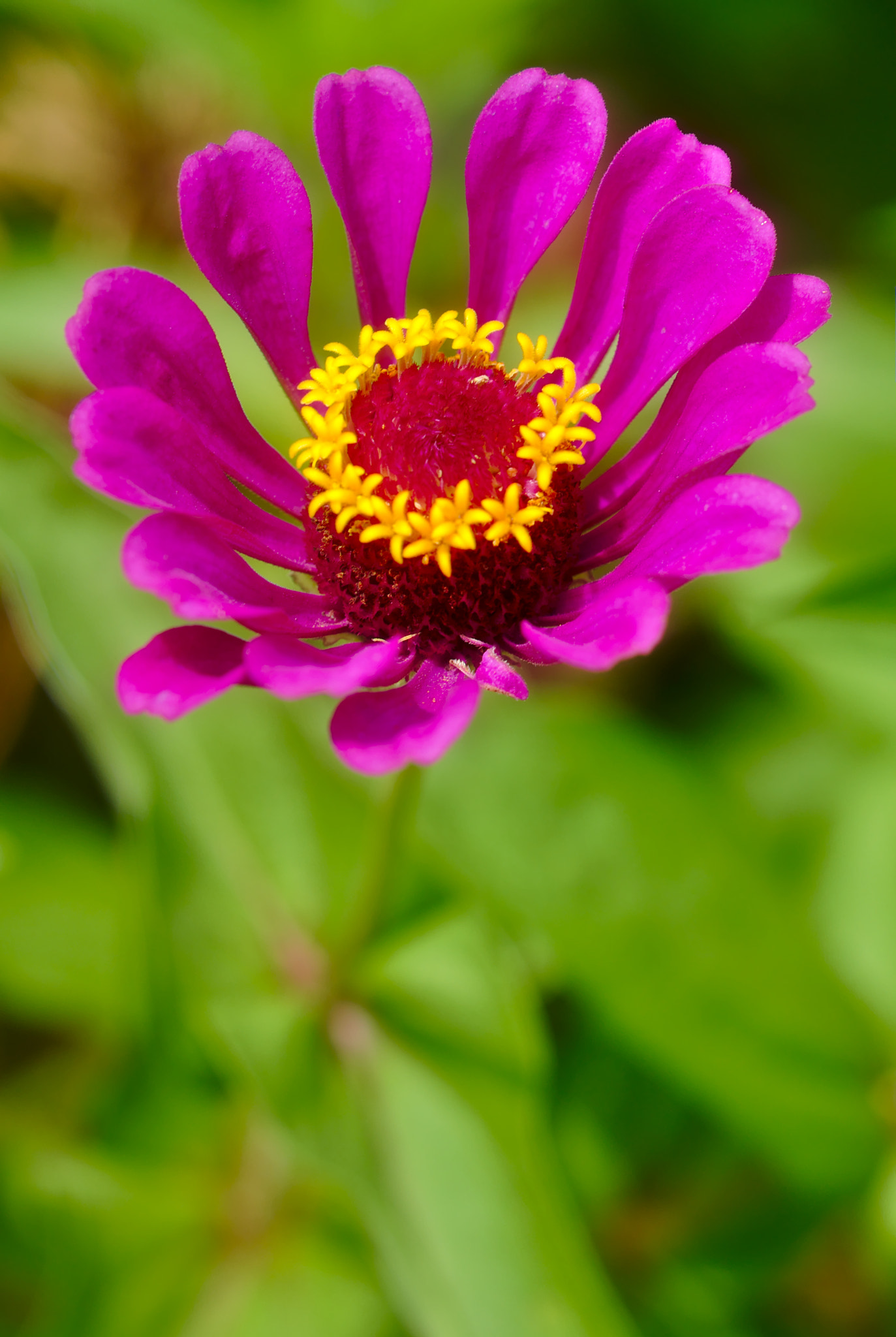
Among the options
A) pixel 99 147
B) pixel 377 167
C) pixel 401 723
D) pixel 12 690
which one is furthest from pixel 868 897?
pixel 99 147

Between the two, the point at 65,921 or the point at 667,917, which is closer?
the point at 667,917

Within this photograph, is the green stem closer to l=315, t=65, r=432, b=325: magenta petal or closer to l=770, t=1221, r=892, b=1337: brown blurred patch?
l=315, t=65, r=432, b=325: magenta petal

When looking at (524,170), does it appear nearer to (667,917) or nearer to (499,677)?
(499,677)

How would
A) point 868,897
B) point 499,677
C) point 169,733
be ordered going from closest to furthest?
point 499,677
point 169,733
point 868,897

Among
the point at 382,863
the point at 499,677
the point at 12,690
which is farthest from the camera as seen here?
the point at 12,690

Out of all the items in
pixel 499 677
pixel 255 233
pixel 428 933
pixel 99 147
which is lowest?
pixel 428 933

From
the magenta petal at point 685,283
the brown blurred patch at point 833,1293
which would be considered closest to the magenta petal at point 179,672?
the magenta petal at point 685,283

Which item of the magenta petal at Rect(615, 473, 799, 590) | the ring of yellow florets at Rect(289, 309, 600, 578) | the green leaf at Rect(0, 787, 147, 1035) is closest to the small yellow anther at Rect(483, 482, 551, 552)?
the ring of yellow florets at Rect(289, 309, 600, 578)
